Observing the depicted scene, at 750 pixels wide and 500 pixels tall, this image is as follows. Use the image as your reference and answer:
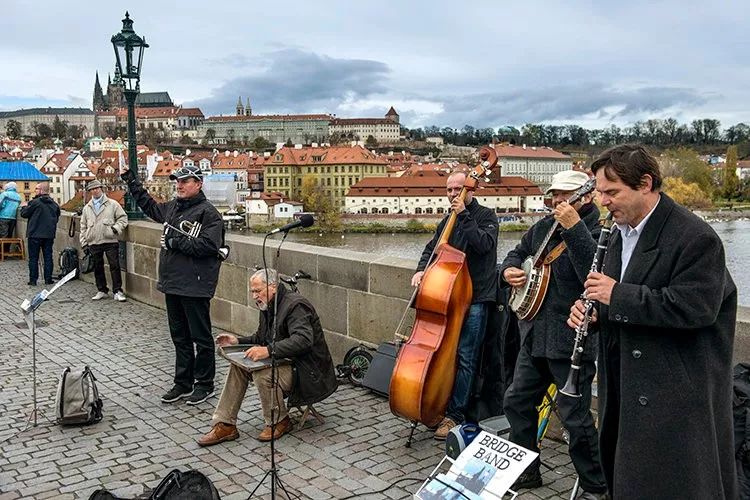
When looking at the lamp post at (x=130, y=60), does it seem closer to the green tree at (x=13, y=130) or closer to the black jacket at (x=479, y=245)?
the black jacket at (x=479, y=245)

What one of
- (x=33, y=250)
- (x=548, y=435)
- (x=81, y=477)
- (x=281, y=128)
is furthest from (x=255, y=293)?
(x=281, y=128)

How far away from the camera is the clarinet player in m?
4.12

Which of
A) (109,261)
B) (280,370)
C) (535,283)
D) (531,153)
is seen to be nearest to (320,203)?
(531,153)

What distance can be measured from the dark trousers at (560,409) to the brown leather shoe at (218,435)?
2.06m

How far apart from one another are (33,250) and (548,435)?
10375mm

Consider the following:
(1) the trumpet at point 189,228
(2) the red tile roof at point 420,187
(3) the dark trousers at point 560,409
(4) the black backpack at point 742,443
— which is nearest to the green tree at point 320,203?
(2) the red tile roof at point 420,187

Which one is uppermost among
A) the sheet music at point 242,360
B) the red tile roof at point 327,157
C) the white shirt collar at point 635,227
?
the red tile roof at point 327,157

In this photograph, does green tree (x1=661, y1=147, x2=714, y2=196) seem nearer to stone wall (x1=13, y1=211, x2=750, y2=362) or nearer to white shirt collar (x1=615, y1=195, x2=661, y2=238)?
stone wall (x1=13, y1=211, x2=750, y2=362)

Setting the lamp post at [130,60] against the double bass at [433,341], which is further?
the lamp post at [130,60]

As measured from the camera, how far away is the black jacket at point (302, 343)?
5.44 m

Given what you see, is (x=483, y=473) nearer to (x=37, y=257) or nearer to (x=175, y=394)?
(x=175, y=394)

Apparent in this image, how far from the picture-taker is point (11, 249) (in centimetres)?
1659

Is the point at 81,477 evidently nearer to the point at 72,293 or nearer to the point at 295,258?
the point at 295,258

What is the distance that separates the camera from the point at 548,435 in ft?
17.6
